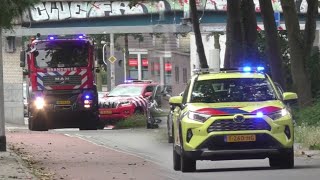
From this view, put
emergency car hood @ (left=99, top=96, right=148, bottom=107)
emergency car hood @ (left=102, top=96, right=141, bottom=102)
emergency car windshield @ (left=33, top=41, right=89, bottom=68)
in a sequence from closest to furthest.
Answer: emergency car windshield @ (left=33, top=41, right=89, bottom=68)
emergency car hood @ (left=99, top=96, right=148, bottom=107)
emergency car hood @ (left=102, top=96, right=141, bottom=102)

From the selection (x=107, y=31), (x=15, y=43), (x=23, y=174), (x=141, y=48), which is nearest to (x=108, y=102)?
(x=107, y=31)

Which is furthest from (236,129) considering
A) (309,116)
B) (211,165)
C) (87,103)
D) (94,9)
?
(94,9)

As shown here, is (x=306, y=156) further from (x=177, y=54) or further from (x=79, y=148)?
(x=177, y=54)

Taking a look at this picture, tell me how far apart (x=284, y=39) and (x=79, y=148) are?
16.9 meters

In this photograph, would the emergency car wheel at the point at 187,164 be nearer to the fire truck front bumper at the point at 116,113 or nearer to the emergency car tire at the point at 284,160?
the emergency car tire at the point at 284,160

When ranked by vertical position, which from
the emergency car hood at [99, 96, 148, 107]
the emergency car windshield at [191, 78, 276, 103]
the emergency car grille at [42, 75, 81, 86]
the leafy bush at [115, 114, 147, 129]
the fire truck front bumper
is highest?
the emergency car windshield at [191, 78, 276, 103]

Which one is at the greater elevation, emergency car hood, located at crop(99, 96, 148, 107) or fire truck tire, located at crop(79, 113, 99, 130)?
emergency car hood, located at crop(99, 96, 148, 107)

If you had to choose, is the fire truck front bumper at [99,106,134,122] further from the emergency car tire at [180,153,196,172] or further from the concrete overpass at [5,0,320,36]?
the emergency car tire at [180,153,196,172]

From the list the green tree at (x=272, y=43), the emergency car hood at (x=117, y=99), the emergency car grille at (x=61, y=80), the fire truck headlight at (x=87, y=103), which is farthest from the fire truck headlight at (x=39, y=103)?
the green tree at (x=272, y=43)

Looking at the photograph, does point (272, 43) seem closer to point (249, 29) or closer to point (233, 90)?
point (249, 29)

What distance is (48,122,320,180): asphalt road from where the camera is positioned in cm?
1380

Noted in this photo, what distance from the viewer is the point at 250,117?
13.8 m

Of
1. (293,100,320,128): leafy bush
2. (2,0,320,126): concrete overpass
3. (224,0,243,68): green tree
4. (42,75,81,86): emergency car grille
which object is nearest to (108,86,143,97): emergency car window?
(42,75,81,86): emergency car grille

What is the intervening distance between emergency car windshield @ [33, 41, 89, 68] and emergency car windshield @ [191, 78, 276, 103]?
1400 cm
